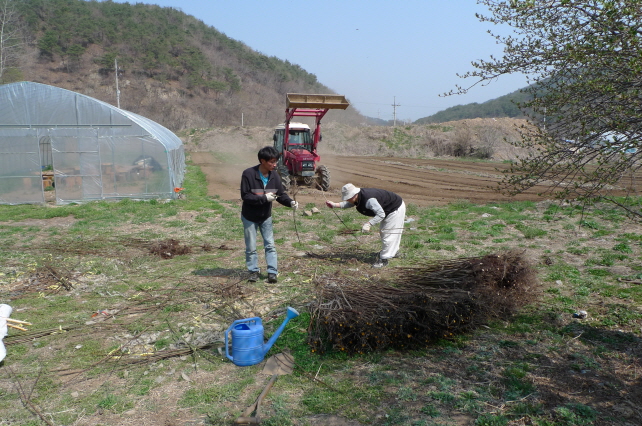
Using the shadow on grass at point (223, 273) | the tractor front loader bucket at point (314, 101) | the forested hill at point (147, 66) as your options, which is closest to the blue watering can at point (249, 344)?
the shadow on grass at point (223, 273)

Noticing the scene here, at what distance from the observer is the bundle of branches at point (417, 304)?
4508 millimetres

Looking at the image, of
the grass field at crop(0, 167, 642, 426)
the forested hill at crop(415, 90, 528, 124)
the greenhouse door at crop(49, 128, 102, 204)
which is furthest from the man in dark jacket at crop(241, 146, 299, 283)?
the forested hill at crop(415, 90, 528, 124)

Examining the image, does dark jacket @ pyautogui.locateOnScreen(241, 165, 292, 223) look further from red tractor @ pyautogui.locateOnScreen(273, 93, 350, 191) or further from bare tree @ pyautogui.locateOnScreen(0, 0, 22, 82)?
bare tree @ pyautogui.locateOnScreen(0, 0, 22, 82)

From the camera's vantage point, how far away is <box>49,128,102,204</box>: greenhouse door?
1496 centimetres

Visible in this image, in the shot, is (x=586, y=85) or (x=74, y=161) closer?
(x=586, y=85)

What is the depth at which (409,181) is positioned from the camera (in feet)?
66.0

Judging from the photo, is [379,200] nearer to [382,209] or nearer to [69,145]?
[382,209]

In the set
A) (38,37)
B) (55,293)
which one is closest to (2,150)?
(55,293)

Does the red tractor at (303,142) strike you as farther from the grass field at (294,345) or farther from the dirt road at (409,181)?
the grass field at (294,345)

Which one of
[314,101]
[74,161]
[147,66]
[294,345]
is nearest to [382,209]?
[294,345]

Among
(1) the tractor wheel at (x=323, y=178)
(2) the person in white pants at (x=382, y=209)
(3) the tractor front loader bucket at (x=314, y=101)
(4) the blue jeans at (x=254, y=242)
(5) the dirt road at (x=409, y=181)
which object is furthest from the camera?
(1) the tractor wheel at (x=323, y=178)

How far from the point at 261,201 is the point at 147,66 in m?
70.0

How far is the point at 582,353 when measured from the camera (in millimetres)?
4504

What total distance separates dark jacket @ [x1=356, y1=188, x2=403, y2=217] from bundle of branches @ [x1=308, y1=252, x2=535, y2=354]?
6.01 feet
